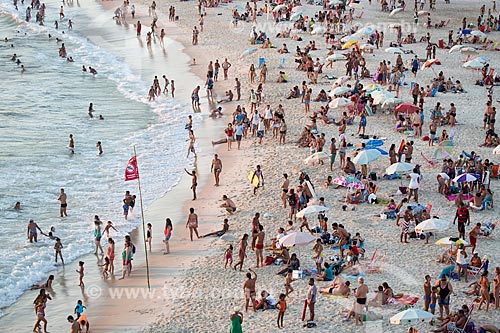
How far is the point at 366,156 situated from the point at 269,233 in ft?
13.6

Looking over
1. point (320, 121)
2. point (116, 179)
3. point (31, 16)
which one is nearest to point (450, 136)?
point (320, 121)

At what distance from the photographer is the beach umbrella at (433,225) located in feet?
63.3

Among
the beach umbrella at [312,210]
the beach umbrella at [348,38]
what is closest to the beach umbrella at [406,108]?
the beach umbrella at [312,210]

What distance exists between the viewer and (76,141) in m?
31.7

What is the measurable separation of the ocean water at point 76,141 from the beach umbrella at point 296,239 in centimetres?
604

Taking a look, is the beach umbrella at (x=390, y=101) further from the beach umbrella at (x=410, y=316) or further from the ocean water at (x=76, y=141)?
the beach umbrella at (x=410, y=316)

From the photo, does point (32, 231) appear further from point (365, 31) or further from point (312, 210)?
point (365, 31)

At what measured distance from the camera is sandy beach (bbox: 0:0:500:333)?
17.5 meters

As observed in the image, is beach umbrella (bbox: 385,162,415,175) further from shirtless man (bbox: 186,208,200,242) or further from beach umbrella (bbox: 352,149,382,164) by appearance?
shirtless man (bbox: 186,208,200,242)

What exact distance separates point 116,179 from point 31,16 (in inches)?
1317

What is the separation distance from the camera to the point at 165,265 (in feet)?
67.1

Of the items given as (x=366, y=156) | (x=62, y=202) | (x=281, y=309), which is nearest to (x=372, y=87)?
(x=366, y=156)

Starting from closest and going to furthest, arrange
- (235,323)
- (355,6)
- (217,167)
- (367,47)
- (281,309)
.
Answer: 1. (235,323)
2. (281,309)
3. (217,167)
4. (367,47)
5. (355,6)

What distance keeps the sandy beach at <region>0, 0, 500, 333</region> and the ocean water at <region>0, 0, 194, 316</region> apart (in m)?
1.00
